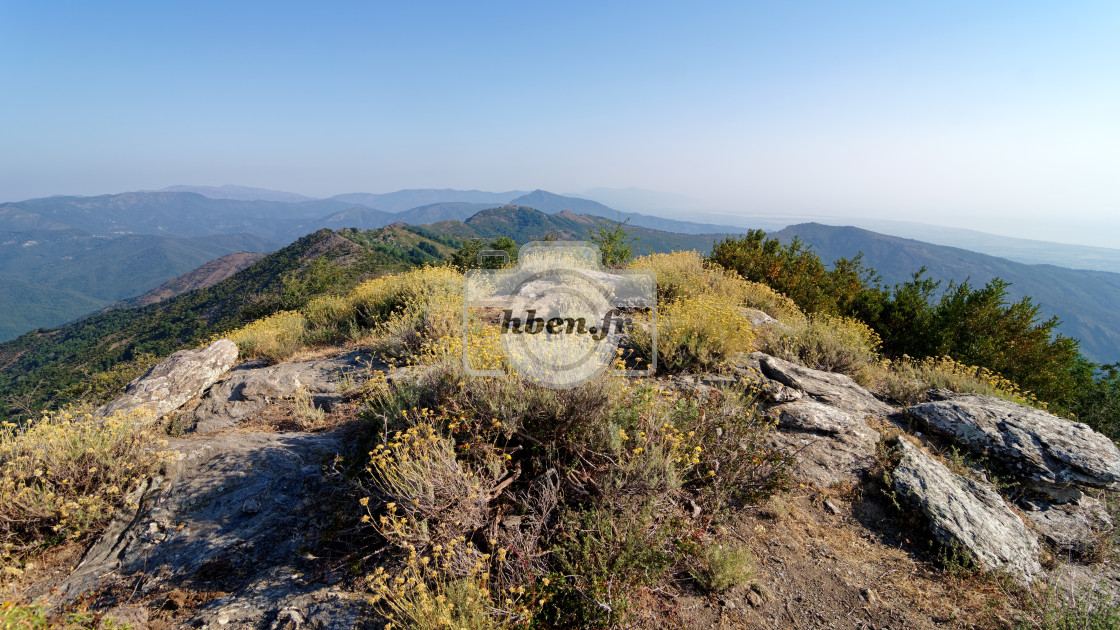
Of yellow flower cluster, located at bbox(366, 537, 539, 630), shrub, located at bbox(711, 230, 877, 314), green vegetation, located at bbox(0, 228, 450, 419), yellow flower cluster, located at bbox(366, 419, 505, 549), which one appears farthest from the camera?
green vegetation, located at bbox(0, 228, 450, 419)

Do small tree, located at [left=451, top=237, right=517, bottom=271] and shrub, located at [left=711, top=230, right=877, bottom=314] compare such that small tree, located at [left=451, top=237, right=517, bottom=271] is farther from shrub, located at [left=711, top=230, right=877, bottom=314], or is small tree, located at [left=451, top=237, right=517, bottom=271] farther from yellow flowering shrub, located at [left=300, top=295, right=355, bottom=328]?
shrub, located at [left=711, top=230, right=877, bottom=314]

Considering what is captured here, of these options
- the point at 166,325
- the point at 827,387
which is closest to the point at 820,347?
the point at 827,387

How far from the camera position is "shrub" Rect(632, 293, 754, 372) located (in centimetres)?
647

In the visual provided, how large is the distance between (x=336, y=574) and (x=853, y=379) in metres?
8.55

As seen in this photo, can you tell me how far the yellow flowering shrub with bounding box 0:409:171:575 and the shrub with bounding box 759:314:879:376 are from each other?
923 centimetres

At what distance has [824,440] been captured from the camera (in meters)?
5.39

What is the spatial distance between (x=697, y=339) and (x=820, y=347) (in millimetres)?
3329

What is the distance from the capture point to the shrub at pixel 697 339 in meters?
6.47

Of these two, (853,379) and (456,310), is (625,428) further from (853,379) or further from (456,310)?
(853,379)

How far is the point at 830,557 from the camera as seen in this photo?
4004mm

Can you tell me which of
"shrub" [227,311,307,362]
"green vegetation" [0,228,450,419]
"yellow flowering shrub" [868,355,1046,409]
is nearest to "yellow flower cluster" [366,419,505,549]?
"shrub" [227,311,307,362]

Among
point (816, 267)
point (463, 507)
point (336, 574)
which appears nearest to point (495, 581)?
point (463, 507)

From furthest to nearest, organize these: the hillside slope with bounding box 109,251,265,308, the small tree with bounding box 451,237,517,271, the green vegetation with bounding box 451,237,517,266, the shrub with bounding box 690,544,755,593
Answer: the hillside slope with bounding box 109,251,265,308
the small tree with bounding box 451,237,517,271
the green vegetation with bounding box 451,237,517,266
the shrub with bounding box 690,544,755,593

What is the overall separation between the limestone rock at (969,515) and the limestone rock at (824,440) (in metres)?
0.44
